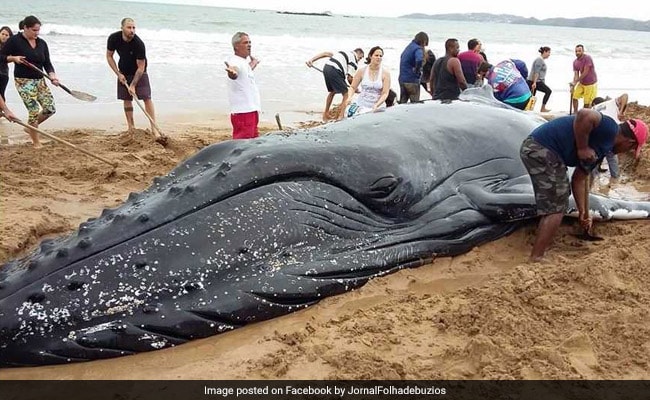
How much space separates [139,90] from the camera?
11812 mm

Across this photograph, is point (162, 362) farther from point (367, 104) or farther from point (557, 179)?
point (367, 104)

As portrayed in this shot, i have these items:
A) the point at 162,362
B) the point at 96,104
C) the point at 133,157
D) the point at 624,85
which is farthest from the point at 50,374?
the point at 624,85

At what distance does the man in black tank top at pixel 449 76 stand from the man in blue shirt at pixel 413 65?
1.39 meters

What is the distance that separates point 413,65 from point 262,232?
9639mm

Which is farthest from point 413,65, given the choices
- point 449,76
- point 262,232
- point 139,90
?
point 262,232

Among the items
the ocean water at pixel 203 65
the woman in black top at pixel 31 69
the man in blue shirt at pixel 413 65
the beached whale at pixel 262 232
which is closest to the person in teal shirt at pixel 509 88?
the man in blue shirt at pixel 413 65

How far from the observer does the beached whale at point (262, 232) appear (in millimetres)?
4238

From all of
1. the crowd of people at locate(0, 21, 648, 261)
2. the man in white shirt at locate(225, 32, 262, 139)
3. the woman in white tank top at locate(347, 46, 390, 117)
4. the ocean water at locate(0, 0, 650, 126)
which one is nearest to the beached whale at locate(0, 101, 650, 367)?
the crowd of people at locate(0, 21, 648, 261)

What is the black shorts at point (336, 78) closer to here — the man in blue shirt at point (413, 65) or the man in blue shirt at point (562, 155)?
the man in blue shirt at point (413, 65)

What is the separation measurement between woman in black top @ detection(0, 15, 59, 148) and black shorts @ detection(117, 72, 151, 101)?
1.23 meters

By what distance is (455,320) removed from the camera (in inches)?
182

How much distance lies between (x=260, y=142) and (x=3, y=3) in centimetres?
6228

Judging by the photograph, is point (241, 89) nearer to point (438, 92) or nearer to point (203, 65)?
point (438, 92)

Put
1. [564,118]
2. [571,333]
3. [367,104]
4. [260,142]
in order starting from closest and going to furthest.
Result: 1. [571,333]
2. [260,142]
3. [564,118]
4. [367,104]
